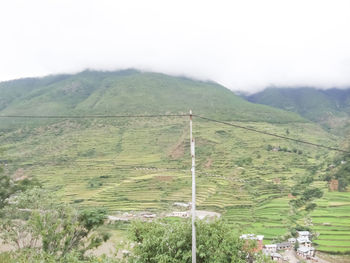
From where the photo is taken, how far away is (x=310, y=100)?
120 metres

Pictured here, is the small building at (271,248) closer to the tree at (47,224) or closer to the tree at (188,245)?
the tree at (47,224)

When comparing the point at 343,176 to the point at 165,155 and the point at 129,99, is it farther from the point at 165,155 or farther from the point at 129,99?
the point at 129,99

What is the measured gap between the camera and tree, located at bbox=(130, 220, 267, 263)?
808cm

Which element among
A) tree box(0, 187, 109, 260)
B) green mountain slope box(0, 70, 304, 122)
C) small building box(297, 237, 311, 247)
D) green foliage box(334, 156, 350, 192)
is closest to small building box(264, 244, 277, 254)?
small building box(297, 237, 311, 247)

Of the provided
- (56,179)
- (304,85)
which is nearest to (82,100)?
(56,179)

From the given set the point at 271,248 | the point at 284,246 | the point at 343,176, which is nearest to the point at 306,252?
the point at 284,246

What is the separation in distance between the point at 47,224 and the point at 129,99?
7310 cm

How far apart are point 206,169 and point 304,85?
119873mm

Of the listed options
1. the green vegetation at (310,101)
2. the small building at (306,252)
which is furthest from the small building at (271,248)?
the green vegetation at (310,101)

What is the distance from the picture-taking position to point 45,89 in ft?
327

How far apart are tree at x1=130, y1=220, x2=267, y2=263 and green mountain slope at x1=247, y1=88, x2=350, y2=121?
105144 mm

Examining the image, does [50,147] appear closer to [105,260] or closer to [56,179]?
[56,179]

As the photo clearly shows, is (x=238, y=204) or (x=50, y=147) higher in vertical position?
(x=50, y=147)

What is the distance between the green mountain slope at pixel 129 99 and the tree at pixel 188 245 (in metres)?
65.5
